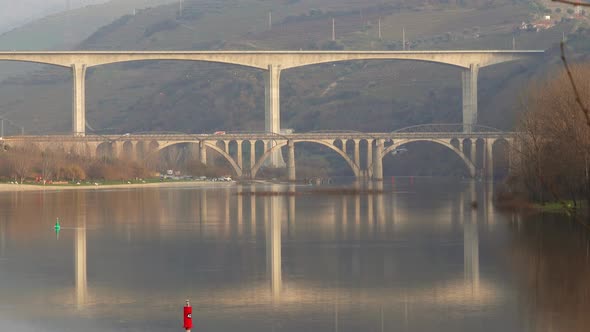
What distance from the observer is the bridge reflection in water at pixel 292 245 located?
3319cm

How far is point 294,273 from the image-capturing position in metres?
39.1

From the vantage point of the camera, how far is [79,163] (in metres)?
142

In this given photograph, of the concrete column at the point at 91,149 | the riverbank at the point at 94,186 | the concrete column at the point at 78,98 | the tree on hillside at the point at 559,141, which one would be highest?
the concrete column at the point at 78,98

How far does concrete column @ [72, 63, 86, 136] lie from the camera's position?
6206 inches

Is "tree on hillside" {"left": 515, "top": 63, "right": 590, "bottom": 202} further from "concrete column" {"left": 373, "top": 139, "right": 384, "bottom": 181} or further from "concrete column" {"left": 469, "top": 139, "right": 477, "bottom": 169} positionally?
"concrete column" {"left": 373, "top": 139, "right": 384, "bottom": 181}

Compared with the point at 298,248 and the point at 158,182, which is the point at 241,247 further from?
the point at 158,182

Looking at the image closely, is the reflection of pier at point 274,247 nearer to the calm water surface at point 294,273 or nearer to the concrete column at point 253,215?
the calm water surface at point 294,273

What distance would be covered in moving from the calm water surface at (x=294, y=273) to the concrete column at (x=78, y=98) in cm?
9016

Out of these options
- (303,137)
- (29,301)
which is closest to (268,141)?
(303,137)

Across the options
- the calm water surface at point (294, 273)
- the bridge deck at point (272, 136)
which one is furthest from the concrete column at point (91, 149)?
the calm water surface at point (294, 273)

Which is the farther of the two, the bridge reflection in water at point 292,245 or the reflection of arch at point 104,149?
the reflection of arch at point 104,149

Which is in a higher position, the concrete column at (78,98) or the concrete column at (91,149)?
the concrete column at (78,98)

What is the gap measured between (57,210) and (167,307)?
44849 mm

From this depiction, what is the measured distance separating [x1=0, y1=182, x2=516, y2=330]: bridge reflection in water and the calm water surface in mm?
80
